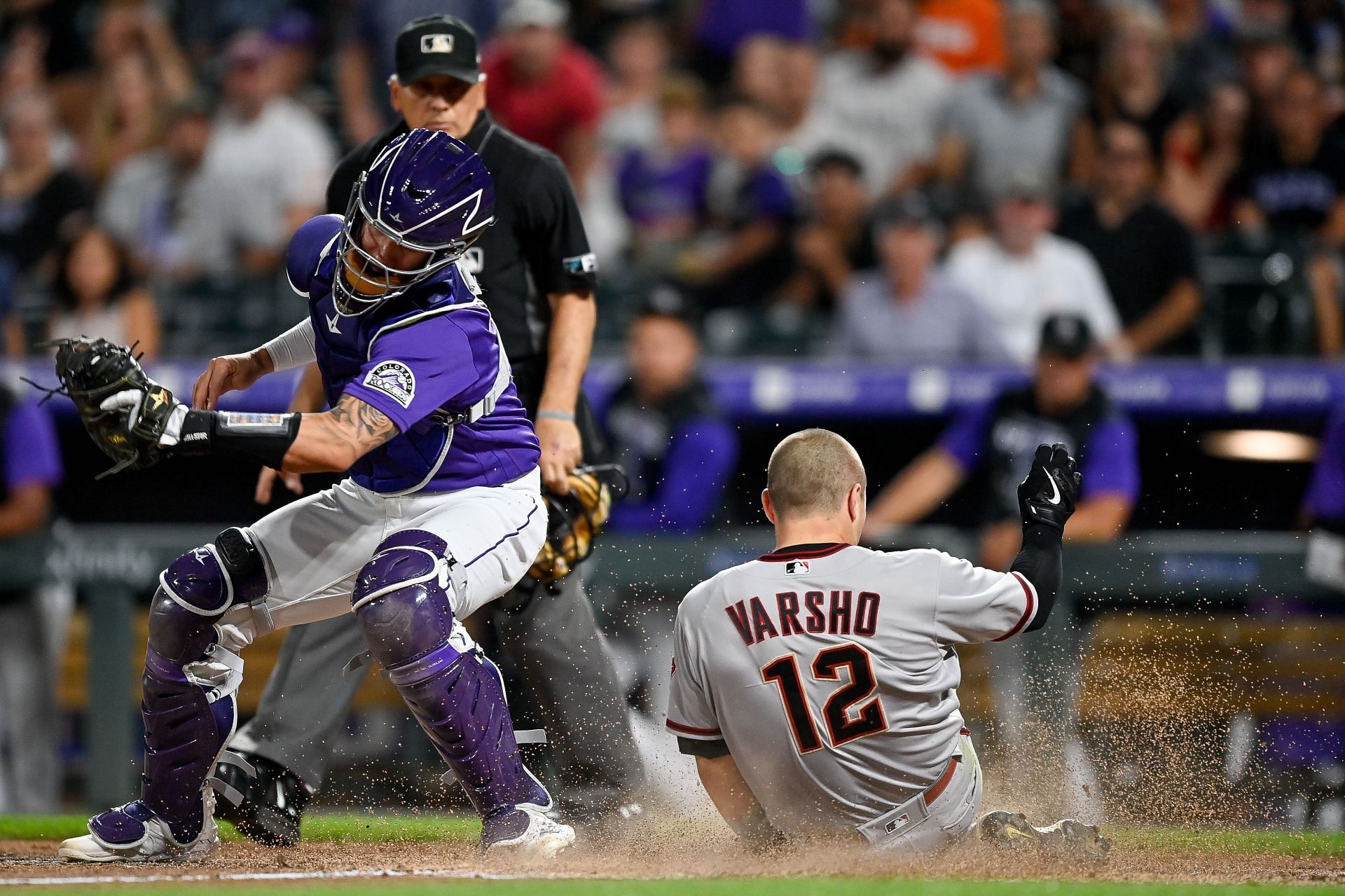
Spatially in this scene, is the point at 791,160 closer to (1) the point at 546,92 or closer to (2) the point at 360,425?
(1) the point at 546,92

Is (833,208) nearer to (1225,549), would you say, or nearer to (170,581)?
(1225,549)

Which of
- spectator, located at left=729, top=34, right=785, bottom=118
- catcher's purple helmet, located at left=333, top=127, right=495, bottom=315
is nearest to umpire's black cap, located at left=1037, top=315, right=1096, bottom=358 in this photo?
spectator, located at left=729, top=34, right=785, bottom=118

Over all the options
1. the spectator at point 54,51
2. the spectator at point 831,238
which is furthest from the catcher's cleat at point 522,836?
the spectator at point 54,51

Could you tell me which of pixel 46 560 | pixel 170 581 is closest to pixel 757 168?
pixel 46 560

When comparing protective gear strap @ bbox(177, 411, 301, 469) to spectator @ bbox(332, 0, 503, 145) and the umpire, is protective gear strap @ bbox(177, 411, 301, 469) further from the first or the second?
spectator @ bbox(332, 0, 503, 145)

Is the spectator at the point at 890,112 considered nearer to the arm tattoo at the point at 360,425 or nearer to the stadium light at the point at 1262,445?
the stadium light at the point at 1262,445

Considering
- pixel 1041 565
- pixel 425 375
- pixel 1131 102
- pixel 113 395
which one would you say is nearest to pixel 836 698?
pixel 1041 565

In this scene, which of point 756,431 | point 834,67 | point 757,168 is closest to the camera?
point 756,431
